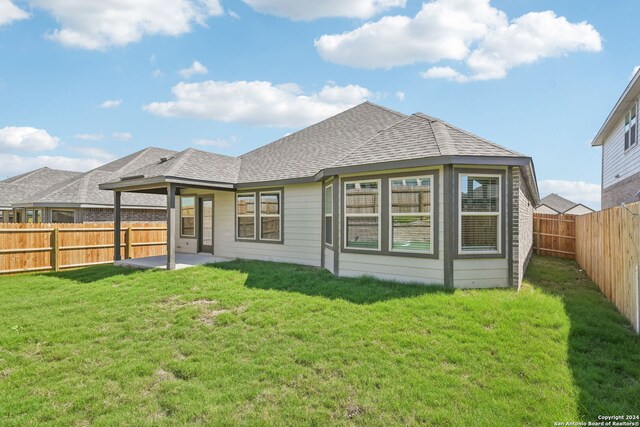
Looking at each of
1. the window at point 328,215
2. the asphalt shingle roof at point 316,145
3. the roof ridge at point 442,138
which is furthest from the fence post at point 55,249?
the roof ridge at point 442,138

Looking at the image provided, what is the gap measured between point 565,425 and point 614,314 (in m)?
3.83

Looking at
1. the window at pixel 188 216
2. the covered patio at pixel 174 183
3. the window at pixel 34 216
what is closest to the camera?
the covered patio at pixel 174 183

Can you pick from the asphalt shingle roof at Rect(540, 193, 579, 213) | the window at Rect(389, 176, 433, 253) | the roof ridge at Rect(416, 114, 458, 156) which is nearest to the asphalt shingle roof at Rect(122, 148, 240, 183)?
the window at Rect(389, 176, 433, 253)

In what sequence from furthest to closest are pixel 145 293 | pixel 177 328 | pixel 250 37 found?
pixel 250 37
pixel 145 293
pixel 177 328

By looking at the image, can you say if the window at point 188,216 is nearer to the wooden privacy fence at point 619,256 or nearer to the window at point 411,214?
the window at point 411,214

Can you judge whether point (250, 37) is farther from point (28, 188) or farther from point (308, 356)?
point (28, 188)

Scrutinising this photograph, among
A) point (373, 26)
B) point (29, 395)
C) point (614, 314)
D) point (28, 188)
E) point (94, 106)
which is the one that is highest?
point (373, 26)

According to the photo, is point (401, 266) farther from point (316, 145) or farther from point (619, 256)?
point (316, 145)

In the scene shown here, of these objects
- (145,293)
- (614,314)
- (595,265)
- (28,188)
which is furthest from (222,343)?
(28,188)

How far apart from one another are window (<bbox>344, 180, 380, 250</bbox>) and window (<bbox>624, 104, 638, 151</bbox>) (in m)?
9.04

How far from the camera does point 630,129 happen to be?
11.2m

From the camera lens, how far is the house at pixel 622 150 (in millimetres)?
10367

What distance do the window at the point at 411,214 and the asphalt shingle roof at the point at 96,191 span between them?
14.6m

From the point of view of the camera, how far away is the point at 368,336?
4.64 metres
